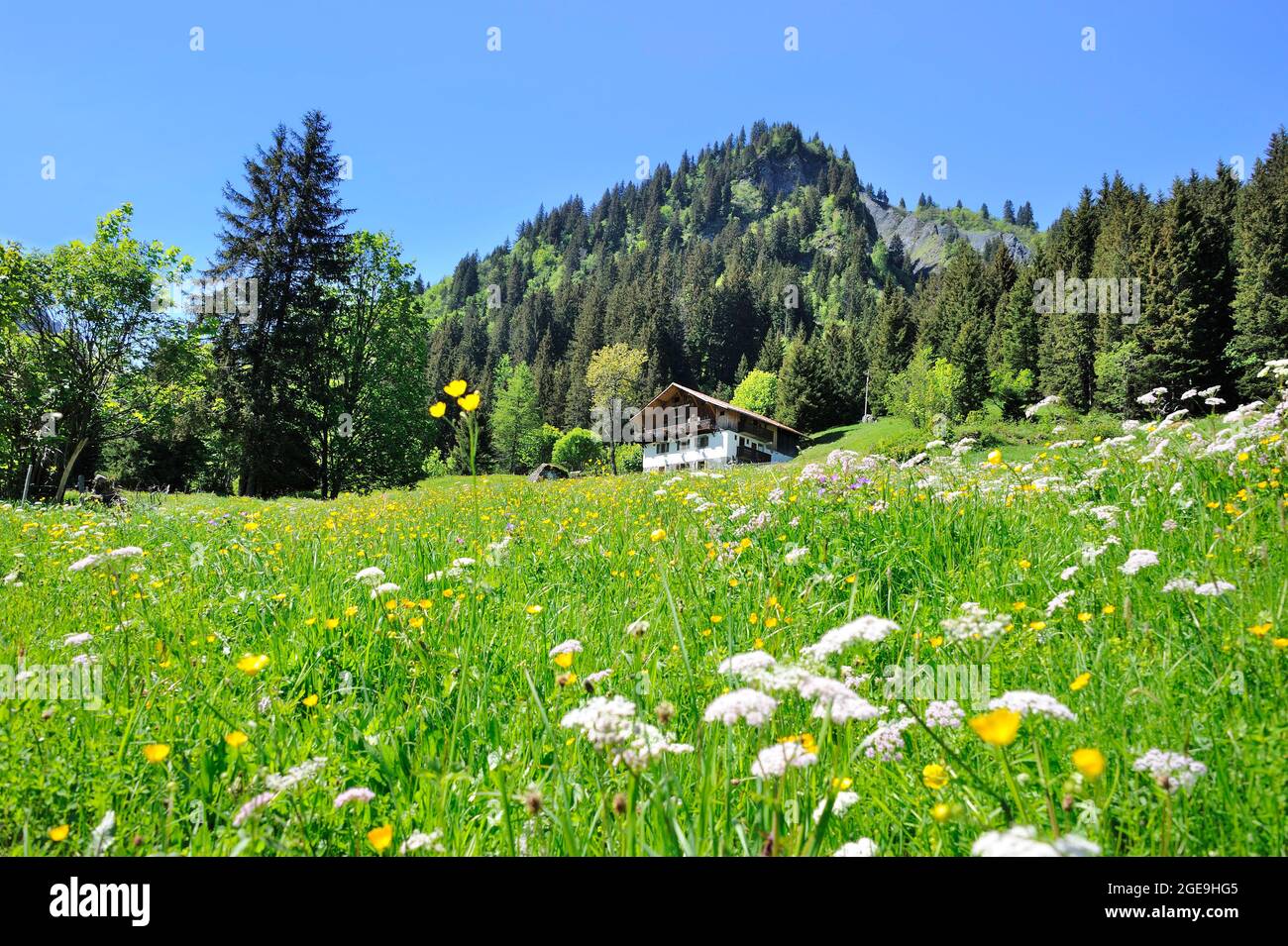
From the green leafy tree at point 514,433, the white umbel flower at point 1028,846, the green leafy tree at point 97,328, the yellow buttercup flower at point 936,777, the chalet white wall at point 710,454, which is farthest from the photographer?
the green leafy tree at point 514,433

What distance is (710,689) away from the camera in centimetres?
242

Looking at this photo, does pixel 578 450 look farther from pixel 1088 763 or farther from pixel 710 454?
pixel 1088 763

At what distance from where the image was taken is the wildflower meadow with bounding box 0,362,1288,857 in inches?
59.4

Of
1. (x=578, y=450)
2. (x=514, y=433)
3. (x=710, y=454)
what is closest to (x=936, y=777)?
(x=710, y=454)

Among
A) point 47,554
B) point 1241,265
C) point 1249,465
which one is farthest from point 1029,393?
point 47,554

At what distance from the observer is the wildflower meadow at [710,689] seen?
151 centimetres

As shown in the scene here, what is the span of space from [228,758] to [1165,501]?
522 centimetres

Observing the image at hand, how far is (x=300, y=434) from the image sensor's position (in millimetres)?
34438

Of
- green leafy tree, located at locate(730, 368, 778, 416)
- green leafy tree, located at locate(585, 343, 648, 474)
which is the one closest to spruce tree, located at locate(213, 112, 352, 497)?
green leafy tree, located at locate(585, 343, 648, 474)

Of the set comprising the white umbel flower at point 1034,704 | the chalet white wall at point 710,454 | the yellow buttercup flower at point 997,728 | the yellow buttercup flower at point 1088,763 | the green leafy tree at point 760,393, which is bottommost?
the white umbel flower at point 1034,704

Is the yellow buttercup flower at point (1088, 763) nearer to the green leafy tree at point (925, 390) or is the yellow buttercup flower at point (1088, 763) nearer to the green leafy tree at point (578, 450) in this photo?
the green leafy tree at point (925, 390)

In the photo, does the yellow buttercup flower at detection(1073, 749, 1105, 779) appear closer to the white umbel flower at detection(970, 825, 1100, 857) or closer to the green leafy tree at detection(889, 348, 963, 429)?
the white umbel flower at detection(970, 825, 1100, 857)

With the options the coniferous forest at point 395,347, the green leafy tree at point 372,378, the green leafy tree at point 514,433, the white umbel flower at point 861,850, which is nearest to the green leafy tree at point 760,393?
the coniferous forest at point 395,347

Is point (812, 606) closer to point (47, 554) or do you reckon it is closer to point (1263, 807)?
point (1263, 807)
